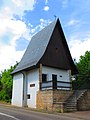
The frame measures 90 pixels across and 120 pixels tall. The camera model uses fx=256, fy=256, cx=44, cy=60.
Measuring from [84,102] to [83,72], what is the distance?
45.2 ft

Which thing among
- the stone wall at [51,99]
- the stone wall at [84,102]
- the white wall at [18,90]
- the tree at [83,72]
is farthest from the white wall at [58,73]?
the white wall at [18,90]

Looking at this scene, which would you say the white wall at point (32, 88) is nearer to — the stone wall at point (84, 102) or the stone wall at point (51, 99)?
the stone wall at point (51, 99)

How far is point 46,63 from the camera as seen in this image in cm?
2972

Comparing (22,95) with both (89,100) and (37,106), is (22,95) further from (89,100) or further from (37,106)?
(89,100)

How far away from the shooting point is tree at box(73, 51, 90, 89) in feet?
124

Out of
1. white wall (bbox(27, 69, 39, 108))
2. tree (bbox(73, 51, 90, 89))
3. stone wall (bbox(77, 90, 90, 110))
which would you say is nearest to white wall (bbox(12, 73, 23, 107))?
white wall (bbox(27, 69, 39, 108))

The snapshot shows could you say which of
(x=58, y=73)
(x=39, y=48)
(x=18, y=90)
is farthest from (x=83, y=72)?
(x=18, y=90)

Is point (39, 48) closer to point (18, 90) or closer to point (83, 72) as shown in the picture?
point (18, 90)

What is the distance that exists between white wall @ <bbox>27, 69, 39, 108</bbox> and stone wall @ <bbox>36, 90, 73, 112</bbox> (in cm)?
119

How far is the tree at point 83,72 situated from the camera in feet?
124

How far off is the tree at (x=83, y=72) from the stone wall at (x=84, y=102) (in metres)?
9.40

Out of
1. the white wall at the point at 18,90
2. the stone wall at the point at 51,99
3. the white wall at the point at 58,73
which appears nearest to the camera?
the stone wall at the point at 51,99

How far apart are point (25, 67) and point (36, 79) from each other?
252 cm

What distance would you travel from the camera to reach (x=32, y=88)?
1193 inches
